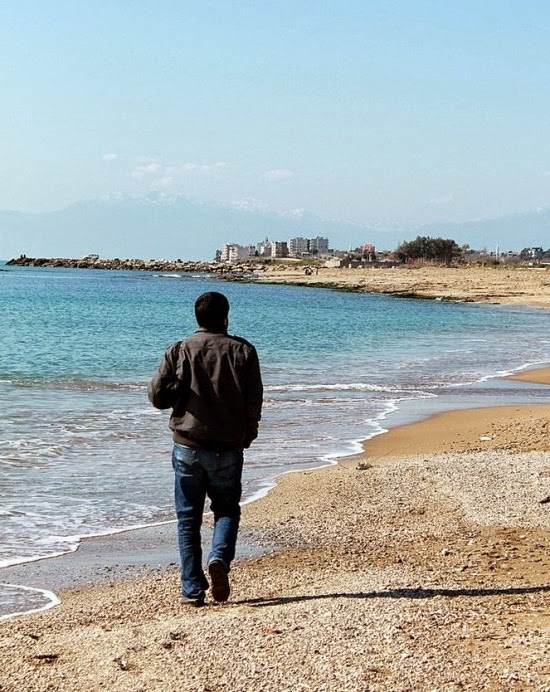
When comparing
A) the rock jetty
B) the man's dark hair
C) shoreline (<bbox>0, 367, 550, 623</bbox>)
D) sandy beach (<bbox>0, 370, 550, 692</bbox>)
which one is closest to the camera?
sandy beach (<bbox>0, 370, 550, 692</bbox>)

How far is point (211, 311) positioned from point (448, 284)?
77498 millimetres

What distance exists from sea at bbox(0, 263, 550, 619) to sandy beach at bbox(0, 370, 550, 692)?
1.02 metres

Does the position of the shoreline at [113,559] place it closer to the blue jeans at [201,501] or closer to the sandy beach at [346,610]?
the sandy beach at [346,610]

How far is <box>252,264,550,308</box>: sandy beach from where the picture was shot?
6888cm

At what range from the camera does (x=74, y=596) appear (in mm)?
7074

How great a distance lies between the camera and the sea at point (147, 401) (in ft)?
33.4

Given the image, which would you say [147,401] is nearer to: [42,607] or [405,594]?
[42,607]

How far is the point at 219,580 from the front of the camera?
6.36 meters

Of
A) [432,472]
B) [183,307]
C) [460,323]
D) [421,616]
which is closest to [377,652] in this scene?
[421,616]

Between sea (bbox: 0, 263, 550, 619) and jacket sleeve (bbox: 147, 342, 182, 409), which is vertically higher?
jacket sleeve (bbox: 147, 342, 182, 409)

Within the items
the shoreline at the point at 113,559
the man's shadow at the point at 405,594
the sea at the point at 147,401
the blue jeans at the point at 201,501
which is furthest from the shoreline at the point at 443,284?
the blue jeans at the point at 201,501

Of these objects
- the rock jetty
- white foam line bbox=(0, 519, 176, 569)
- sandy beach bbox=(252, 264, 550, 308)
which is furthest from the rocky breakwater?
white foam line bbox=(0, 519, 176, 569)

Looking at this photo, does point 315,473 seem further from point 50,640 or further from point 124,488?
point 50,640

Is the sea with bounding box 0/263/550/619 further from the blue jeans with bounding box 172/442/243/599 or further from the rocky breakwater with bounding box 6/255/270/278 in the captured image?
the rocky breakwater with bounding box 6/255/270/278
